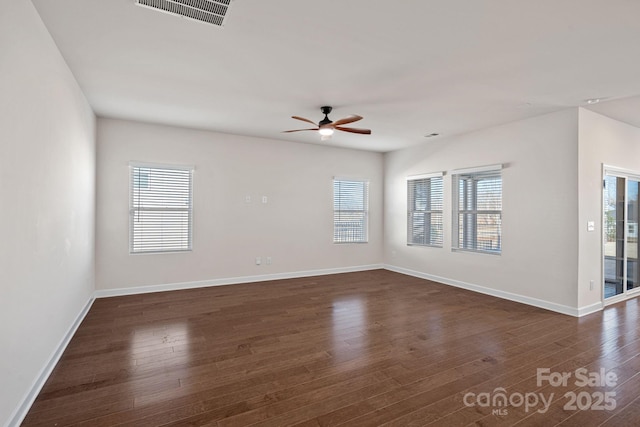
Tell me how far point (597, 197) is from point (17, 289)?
6111 mm

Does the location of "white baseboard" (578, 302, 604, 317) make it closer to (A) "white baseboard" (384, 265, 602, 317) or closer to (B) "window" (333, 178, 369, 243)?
(A) "white baseboard" (384, 265, 602, 317)

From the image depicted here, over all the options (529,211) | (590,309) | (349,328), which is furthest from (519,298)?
(349,328)

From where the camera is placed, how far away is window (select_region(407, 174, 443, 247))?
5.93 metres

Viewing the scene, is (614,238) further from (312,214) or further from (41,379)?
(41,379)

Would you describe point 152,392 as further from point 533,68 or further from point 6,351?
point 533,68

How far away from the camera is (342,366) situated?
2.67 meters

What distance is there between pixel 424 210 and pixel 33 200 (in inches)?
227

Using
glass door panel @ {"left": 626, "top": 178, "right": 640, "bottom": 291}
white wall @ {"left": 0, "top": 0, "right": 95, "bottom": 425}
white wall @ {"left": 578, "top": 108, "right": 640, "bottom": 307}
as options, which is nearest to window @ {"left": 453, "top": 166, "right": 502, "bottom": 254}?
white wall @ {"left": 578, "top": 108, "right": 640, "bottom": 307}

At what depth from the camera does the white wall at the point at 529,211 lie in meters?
4.06

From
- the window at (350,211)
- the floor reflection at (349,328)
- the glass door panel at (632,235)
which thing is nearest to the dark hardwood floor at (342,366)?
the floor reflection at (349,328)

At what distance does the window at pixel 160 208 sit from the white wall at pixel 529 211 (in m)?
4.59

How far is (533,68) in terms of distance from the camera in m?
2.93

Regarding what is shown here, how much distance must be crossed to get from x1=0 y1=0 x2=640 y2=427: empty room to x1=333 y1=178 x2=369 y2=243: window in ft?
0.27

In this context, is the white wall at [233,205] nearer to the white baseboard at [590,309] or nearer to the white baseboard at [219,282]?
the white baseboard at [219,282]
